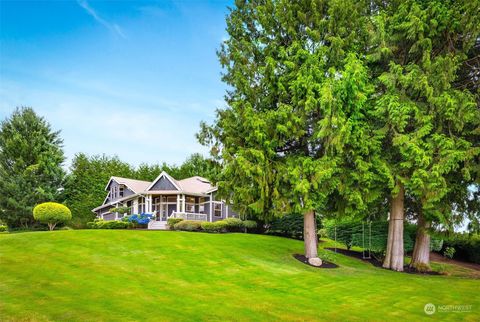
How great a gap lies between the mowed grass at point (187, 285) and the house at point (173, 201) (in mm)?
12491

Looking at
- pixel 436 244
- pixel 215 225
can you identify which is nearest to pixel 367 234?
pixel 436 244

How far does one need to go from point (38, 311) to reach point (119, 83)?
15190 millimetres

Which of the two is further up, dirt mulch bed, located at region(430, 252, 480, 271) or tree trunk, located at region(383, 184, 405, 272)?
tree trunk, located at region(383, 184, 405, 272)

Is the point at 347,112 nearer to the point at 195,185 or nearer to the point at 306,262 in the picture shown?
the point at 306,262

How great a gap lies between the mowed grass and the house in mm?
12491

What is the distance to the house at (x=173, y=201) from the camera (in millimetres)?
32312

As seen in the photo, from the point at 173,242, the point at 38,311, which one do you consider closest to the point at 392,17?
the point at 173,242

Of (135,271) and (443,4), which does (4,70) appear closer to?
(135,271)

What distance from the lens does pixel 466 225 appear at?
18.9 metres

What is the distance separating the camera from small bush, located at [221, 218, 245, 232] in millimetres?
27766

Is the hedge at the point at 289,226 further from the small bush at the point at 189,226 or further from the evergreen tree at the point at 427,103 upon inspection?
the evergreen tree at the point at 427,103

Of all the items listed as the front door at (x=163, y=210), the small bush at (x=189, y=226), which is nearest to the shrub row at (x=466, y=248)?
the small bush at (x=189, y=226)

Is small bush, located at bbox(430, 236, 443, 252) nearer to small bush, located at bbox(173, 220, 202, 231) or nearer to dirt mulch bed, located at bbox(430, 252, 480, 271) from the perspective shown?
dirt mulch bed, located at bbox(430, 252, 480, 271)

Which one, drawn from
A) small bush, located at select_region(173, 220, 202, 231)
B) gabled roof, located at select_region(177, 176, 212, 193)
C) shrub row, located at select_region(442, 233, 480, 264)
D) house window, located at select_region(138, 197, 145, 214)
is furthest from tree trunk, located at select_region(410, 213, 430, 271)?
house window, located at select_region(138, 197, 145, 214)
